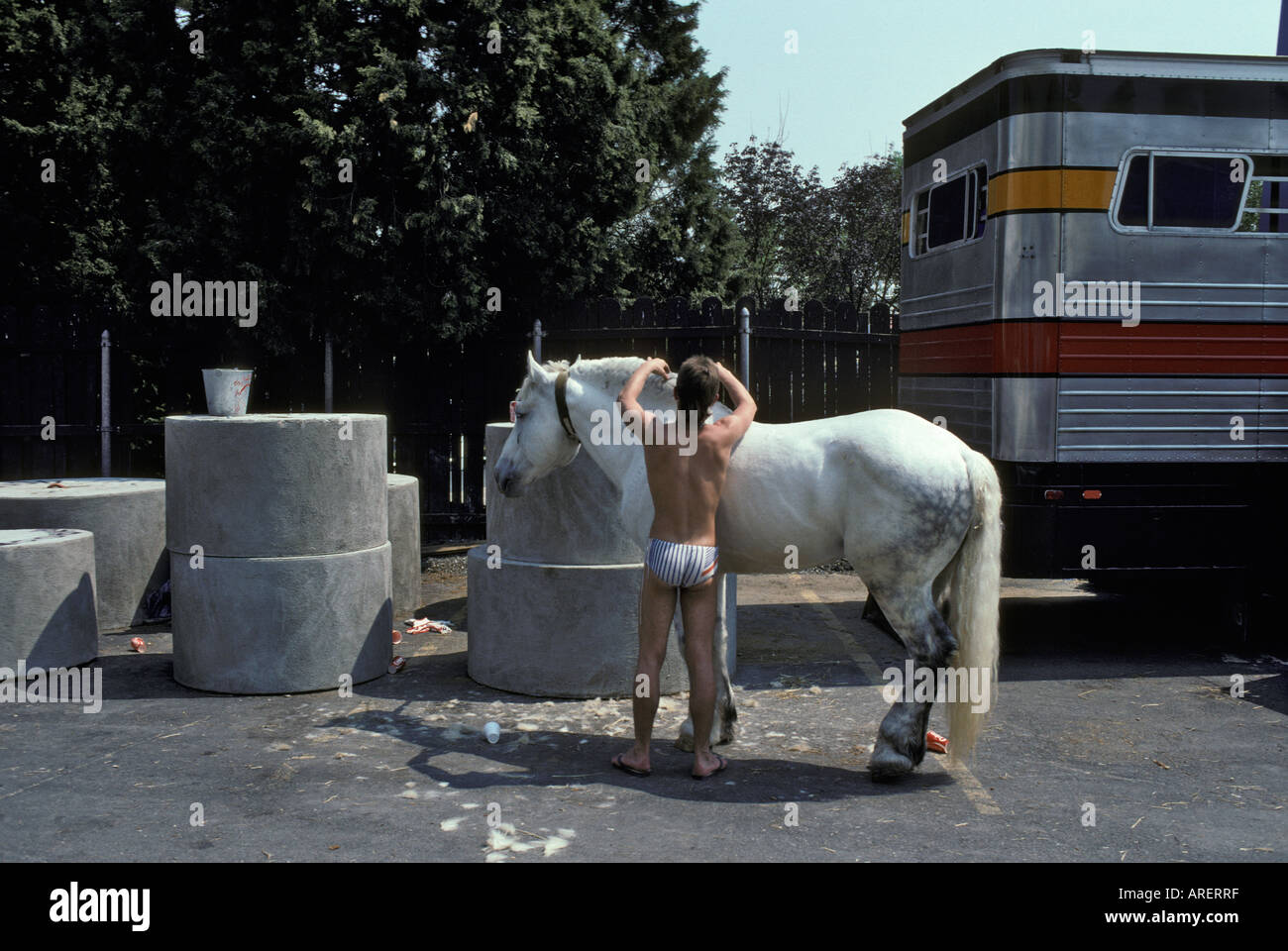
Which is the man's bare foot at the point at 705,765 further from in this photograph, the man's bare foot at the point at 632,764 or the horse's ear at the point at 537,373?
the horse's ear at the point at 537,373

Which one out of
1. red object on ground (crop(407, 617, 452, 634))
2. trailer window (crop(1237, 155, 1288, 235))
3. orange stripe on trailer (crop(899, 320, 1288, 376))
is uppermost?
trailer window (crop(1237, 155, 1288, 235))

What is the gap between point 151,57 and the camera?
1180 cm

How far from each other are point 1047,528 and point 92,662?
6.66m

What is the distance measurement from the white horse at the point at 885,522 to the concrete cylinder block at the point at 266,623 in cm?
224

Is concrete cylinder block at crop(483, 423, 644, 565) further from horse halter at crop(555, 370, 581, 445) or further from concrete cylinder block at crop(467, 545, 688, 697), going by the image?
horse halter at crop(555, 370, 581, 445)

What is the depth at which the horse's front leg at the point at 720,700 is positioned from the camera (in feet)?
19.3

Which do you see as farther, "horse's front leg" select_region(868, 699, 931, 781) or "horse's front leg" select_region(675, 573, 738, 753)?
"horse's front leg" select_region(675, 573, 738, 753)

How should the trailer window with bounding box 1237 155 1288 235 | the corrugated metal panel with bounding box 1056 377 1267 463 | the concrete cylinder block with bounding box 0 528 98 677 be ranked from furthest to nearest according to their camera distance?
the trailer window with bounding box 1237 155 1288 235 < the corrugated metal panel with bounding box 1056 377 1267 463 < the concrete cylinder block with bounding box 0 528 98 677

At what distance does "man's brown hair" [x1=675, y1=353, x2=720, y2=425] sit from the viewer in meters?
5.42

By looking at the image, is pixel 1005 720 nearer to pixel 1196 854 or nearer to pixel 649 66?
pixel 1196 854

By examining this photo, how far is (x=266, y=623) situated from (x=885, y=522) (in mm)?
3908

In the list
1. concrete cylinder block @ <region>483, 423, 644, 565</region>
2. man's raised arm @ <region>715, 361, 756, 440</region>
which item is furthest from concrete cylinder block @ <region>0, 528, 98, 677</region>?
man's raised arm @ <region>715, 361, 756, 440</region>

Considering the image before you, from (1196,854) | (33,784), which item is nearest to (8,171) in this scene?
(33,784)

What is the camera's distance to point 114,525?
8789mm
